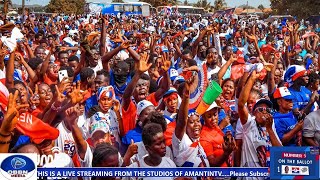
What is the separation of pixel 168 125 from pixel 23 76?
3390mm

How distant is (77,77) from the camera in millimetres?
6930

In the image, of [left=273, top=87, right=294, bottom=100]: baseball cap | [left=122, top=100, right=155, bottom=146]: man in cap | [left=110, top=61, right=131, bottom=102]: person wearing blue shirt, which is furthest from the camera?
[left=110, top=61, right=131, bottom=102]: person wearing blue shirt

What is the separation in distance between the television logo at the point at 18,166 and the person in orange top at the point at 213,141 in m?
1.49

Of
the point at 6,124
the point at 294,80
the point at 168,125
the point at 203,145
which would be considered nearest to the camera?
the point at 6,124

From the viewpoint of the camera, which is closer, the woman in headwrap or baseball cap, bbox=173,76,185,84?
the woman in headwrap

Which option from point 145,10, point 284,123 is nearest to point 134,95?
point 284,123

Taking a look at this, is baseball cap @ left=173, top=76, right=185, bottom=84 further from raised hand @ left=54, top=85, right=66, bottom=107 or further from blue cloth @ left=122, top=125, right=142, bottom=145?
raised hand @ left=54, top=85, right=66, bottom=107

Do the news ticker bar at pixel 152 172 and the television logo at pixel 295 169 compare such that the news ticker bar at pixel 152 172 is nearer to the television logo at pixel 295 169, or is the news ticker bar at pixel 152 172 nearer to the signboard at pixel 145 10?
the television logo at pixel 295 169

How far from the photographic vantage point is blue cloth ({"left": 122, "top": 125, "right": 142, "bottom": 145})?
4833 millimetres

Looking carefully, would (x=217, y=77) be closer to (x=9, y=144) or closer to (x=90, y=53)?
(x=90, y=53)

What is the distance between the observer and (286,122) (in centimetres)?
482

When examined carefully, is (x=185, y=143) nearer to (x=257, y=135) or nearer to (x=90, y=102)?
(x=257, y=135)

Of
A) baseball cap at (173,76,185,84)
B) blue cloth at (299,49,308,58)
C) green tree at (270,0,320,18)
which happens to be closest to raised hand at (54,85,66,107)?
baseball cap at (173,76,185,84)

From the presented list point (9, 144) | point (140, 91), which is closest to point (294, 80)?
point (140, 91)
